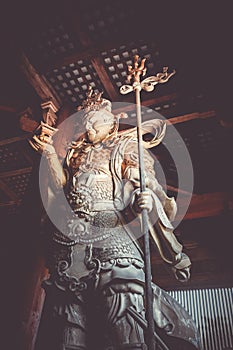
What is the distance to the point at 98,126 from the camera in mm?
3045

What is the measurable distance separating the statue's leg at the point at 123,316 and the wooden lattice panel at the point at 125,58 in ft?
7.99

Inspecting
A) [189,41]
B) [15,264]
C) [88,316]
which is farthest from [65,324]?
[189,41]

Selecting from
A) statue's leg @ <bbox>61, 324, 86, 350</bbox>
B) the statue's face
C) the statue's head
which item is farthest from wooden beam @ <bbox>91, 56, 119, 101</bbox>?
statue's leg @ <bbox>61, 324, 86, 350</bbox>

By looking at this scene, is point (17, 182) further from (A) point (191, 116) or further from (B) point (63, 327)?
(B) point (63, 327)

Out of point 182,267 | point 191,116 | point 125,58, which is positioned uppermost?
point 125,58

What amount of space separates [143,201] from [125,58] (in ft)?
6.32

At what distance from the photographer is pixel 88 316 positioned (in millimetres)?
2307

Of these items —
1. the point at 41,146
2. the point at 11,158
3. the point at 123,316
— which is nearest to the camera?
the point at 123,316

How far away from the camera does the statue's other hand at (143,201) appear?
247 cm

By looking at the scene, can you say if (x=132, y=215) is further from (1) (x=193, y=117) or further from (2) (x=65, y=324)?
(1) (x=193, y=117)

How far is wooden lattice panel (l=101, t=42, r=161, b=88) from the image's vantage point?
3.66 metres

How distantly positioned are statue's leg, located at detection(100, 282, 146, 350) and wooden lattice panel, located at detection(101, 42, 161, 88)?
7.99 ft

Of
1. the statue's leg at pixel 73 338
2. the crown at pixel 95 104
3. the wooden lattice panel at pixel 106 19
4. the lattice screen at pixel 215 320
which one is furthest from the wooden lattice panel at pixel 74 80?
the lattice screen at pixel 215 320

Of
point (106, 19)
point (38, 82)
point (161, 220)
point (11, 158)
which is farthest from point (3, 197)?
point (161, 220)
